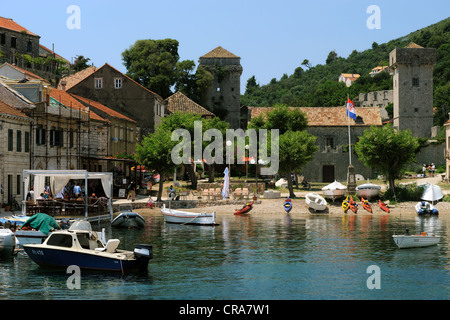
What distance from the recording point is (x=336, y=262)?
2789 centimetres

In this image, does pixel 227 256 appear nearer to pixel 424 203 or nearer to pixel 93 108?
pixel 424 203

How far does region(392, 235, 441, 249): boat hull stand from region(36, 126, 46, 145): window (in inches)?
1205

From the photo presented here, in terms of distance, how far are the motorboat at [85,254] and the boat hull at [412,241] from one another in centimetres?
1451

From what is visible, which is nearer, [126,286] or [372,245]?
[126,286]

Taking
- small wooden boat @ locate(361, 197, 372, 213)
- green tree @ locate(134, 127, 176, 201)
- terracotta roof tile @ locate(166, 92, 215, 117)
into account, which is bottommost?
small wooden boat @ locate(361, 197, 372, 213)

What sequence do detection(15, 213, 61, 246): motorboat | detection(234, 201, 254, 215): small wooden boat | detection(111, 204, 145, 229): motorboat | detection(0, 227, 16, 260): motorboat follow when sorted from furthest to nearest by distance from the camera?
detection(234, 201, 254, 215): small wooden boat → detection(111, 204, 145, 229): motorboat → detection(15, 213, 61, 246): motorboat → detection(0, 227, 16, 260): motorboat

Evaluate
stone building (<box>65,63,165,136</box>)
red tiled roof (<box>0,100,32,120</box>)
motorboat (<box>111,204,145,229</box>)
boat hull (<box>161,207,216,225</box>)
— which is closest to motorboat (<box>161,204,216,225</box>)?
boat hull (<box>161,207,216,225</box>)

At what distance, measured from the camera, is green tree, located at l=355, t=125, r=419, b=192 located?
196 ft

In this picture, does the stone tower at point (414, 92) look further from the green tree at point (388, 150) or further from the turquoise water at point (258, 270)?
the turquoise water at point (258, 270)

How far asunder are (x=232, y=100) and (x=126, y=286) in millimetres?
85709

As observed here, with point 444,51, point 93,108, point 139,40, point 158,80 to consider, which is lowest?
point 93,108

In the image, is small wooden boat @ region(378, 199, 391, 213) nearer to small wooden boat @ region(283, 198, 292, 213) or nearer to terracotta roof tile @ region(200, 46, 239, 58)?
small wooden boat @ region(283, 198, 292, 213)
